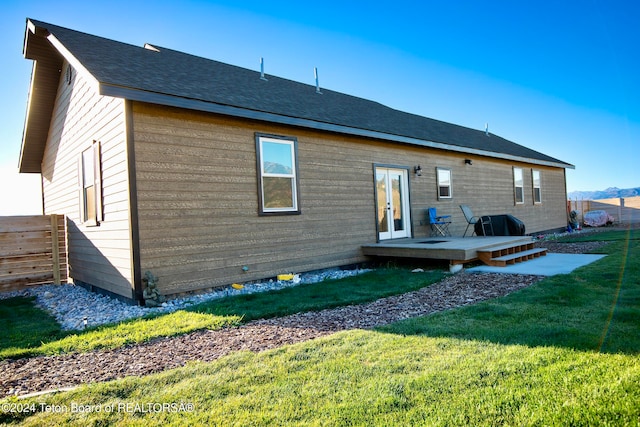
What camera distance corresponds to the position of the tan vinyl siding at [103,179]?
17.7 feet

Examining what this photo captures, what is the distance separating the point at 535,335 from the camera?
2.97m

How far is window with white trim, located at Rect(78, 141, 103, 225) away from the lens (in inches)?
241

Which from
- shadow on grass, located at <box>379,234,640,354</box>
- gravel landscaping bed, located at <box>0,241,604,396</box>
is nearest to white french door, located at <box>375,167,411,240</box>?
gravel landscaping bed, located at <box>0,241,604,396</box>

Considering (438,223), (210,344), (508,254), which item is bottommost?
(210,344)

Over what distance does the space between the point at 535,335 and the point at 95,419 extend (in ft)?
10.1

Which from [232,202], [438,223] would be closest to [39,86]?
[232,202]

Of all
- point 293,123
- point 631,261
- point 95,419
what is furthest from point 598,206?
point 95,419

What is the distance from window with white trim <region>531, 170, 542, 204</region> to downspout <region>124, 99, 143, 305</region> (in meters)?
14.2

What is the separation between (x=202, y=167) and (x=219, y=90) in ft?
5.16

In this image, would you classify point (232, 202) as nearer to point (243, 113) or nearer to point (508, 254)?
point (243, 113)

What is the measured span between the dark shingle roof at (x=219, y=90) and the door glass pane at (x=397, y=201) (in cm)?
97

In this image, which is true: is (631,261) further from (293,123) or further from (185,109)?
(185,109)

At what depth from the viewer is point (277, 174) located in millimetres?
6684

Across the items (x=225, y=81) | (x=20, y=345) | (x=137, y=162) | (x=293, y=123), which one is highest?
(x=225, y=81)
